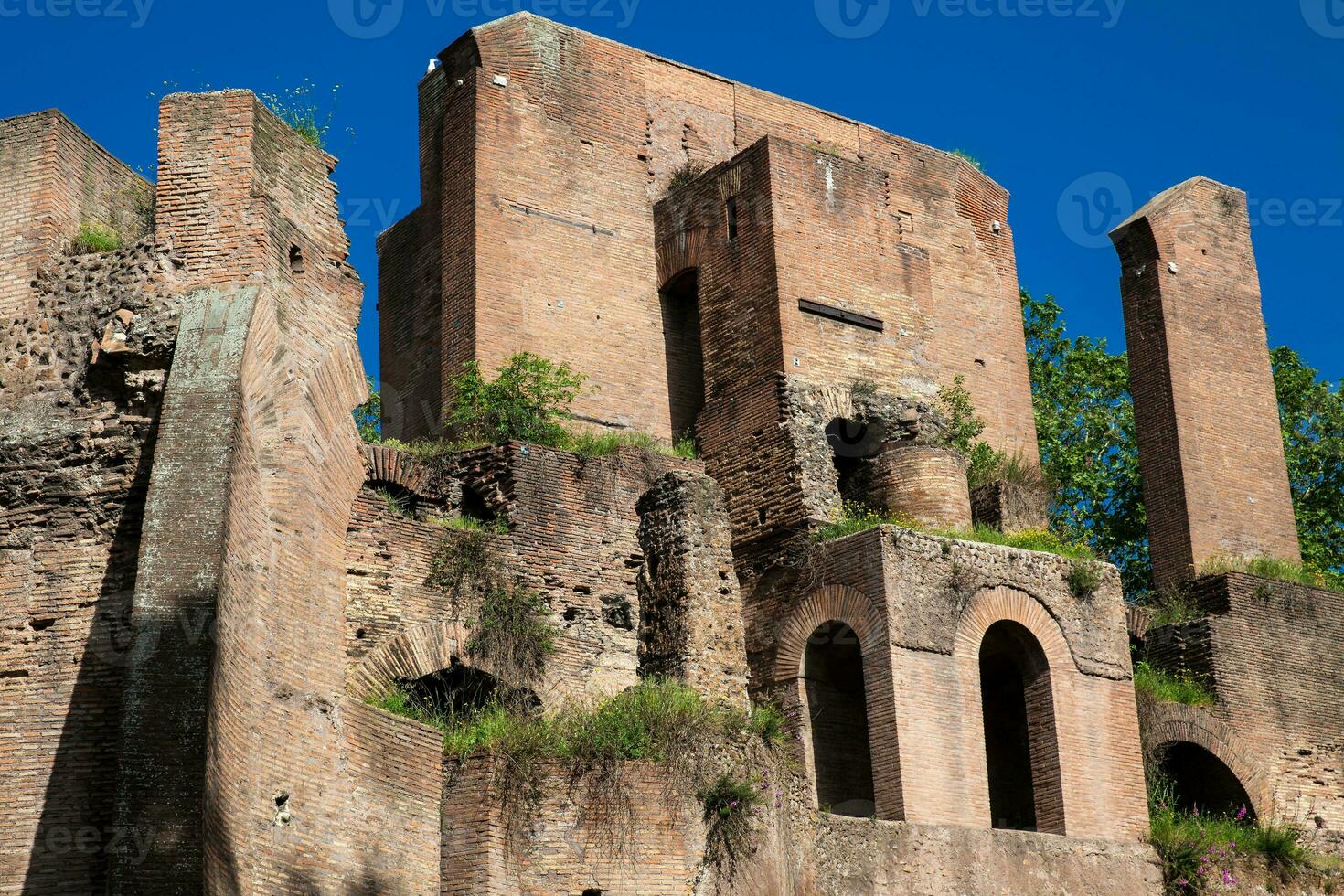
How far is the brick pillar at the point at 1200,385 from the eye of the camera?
21953 millimetres

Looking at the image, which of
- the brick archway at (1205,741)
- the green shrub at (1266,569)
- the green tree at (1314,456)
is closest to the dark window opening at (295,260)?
the brick archway at (1205,741)

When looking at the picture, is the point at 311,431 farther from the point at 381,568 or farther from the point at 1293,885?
the point at 1293,885

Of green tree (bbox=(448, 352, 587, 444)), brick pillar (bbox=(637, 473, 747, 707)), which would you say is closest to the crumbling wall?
brick pillar (bbox=(637, 473, 747, 707))

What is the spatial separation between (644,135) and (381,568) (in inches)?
302

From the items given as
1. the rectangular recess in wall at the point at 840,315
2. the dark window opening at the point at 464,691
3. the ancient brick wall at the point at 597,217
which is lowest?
the dark window opening at the point at 464,691

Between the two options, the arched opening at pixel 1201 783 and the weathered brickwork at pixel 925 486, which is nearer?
the weathered brickwork at pixel 925 486

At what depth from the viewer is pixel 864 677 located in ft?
57.3

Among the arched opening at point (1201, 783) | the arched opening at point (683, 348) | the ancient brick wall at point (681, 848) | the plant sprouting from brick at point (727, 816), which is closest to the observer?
the ancient brick wall at point (681, 848)

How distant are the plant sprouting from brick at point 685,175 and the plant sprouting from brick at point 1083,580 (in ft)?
20.6

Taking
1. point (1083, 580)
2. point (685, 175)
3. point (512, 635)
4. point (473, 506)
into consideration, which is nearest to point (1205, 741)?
point (1083, 580)

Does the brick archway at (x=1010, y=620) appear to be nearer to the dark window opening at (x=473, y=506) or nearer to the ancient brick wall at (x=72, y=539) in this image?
the dark window opening at (x=473, y=506)

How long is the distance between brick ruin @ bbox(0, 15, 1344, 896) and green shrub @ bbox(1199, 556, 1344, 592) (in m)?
0.24

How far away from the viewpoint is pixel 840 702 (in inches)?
727

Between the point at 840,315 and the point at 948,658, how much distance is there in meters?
4.29
